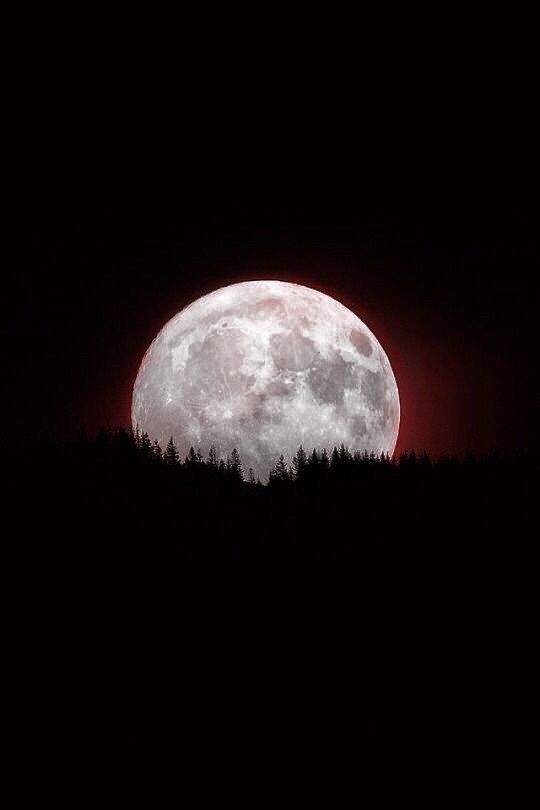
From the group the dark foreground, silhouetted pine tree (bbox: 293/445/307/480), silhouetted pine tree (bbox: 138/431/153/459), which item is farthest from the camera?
silhouetted pine tree (bbox: 138/431/153/459)

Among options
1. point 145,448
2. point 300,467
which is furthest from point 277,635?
point 145,448

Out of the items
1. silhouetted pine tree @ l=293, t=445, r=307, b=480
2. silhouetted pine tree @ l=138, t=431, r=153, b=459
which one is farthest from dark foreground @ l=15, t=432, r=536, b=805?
silhouetted pine tree @ l=138, t=431, r=153, b=459

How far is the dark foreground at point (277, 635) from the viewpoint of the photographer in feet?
16.1

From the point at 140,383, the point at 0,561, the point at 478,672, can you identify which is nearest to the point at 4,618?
the point at 0,561

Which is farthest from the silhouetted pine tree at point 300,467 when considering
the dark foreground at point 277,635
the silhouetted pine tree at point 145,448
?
the silhouetted pine tree at point 145,448

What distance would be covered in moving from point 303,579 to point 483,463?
12.0ft

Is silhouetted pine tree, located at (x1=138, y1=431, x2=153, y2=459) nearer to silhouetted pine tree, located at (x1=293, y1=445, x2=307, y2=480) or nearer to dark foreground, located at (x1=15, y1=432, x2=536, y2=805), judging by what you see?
dark foreground, located at (x1=15, y1=432, x2=536, y2=805)

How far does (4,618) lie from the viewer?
573 cm

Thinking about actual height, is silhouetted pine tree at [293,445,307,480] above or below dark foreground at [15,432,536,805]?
above

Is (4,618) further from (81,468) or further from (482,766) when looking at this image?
(482,766)

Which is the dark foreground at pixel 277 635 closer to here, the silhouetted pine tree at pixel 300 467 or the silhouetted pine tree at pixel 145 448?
the silhouetted pine tree at pixel 300 467

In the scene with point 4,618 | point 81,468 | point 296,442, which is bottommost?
point 4,618

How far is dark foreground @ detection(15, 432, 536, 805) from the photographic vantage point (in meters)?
4.91

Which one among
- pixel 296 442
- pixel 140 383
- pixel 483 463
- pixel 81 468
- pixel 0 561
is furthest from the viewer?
pixel 140 383
